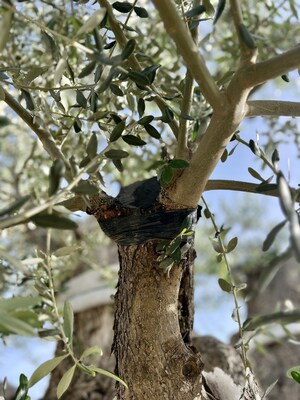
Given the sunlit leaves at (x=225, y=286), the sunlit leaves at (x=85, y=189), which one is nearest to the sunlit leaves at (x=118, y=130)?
the sunlit leaves at (x=85, y=189)

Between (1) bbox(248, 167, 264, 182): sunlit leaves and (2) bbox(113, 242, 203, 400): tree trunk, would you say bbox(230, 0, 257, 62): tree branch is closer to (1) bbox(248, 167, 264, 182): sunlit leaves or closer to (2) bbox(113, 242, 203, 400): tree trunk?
(1) bbox(248, 167, 264, 182): sunlit leaves

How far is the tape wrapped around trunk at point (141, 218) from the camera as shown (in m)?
0.74

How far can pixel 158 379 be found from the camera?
2.48ft

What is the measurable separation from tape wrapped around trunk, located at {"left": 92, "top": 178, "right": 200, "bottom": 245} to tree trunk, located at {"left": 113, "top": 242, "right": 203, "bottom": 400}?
0.03 metres

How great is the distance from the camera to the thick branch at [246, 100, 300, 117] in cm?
65

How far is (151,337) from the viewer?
768 mm

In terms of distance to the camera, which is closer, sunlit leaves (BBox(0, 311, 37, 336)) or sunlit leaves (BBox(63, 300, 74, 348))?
sunlit leaves (BBox(0, 311, 37, 336))

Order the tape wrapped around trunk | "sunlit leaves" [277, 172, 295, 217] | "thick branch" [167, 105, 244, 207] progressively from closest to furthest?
"sunlit leaves" [277, 172, 295, 217] < "thick branch" [167, 105, 244, 207] < the tape wrapped around trunk

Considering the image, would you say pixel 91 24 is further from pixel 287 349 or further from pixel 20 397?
pixel 287 349

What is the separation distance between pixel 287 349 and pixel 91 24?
246cm

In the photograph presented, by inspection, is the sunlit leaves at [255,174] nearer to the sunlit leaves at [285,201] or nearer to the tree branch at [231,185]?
the tree branch at [231,185]

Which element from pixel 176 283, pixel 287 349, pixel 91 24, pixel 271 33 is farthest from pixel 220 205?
pixel 91 24

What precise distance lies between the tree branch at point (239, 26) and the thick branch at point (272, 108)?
10cm

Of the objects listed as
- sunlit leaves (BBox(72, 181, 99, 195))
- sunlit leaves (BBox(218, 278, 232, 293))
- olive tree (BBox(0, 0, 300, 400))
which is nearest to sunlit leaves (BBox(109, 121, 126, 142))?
olive tree (BBox(0, 0, 300, 400))
